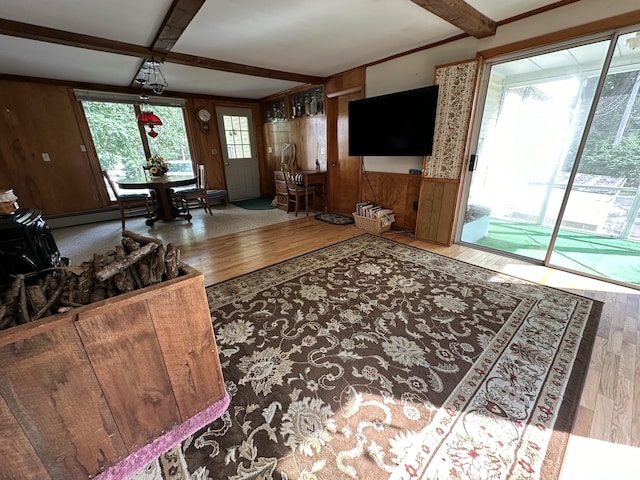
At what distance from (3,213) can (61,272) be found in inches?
75.1

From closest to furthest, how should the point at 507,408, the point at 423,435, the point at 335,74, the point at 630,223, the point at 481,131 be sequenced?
the point at 423,435
the point at 507,408
the point at 630,223
the point at 481,131
the point at 335,74

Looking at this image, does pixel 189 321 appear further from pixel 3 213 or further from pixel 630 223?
pixel 630 223

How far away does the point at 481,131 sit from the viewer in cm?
290

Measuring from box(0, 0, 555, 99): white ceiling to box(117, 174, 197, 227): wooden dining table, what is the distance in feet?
5.13

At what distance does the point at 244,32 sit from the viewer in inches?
104

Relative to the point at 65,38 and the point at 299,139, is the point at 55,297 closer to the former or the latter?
the point at 65,38

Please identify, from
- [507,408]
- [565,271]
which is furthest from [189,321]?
[565,271]

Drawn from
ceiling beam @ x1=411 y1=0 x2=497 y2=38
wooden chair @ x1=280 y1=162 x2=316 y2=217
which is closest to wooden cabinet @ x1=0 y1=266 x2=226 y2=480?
ceiling beam @ x1=411 y1=0 x2=497 y2=38

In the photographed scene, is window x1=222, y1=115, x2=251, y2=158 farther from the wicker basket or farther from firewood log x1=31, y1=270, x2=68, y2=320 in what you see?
firewood log x1=31, y1=270, x2=68, y2=320

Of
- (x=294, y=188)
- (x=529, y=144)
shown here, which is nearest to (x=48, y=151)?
(x=294, y=188)

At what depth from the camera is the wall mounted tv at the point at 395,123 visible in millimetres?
3029

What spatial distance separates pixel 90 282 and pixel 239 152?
19.2 ft

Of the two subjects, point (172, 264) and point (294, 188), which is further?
point (294, 188)

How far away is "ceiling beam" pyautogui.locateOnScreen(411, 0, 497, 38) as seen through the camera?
6.57 feet
